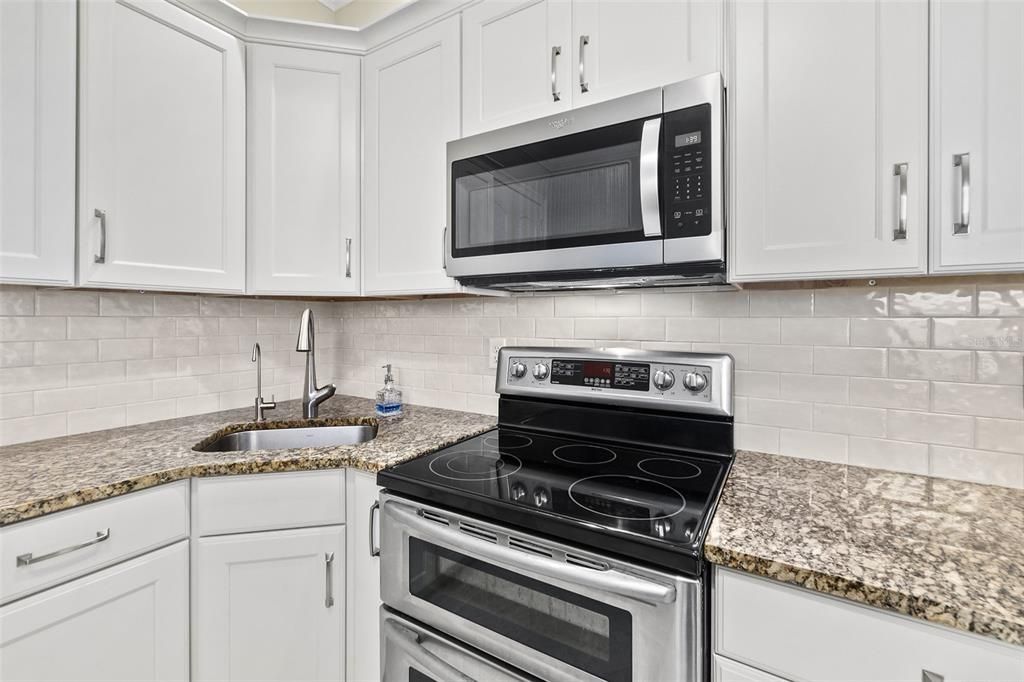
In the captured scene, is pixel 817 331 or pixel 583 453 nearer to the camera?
pixel 817 331

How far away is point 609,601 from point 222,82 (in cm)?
201

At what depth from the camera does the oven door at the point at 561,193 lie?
1220 millimetres

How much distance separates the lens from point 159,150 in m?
1.54

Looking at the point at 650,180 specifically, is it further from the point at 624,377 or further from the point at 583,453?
the point at 583,453

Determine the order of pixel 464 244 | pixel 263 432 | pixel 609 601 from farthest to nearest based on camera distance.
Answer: pixel 263 432 < pixel 464 244 < pixel 609 601

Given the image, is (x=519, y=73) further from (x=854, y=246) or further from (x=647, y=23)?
(x=854, y=246)

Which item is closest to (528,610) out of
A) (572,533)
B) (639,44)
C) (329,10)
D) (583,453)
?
(572,533)

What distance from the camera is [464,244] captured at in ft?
5.05

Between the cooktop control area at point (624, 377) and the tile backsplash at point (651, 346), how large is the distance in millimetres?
87

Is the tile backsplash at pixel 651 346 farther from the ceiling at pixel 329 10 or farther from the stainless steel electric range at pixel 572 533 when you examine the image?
the ceiling at pixel 329 10

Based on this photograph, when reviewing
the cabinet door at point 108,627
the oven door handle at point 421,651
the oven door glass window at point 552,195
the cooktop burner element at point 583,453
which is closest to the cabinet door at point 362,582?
the oven door handle at point 421,651


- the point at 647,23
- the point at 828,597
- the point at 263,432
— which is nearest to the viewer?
the point at 828,597

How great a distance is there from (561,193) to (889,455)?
1.11 m

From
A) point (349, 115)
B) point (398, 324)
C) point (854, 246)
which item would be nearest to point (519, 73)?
point (349, 115)
